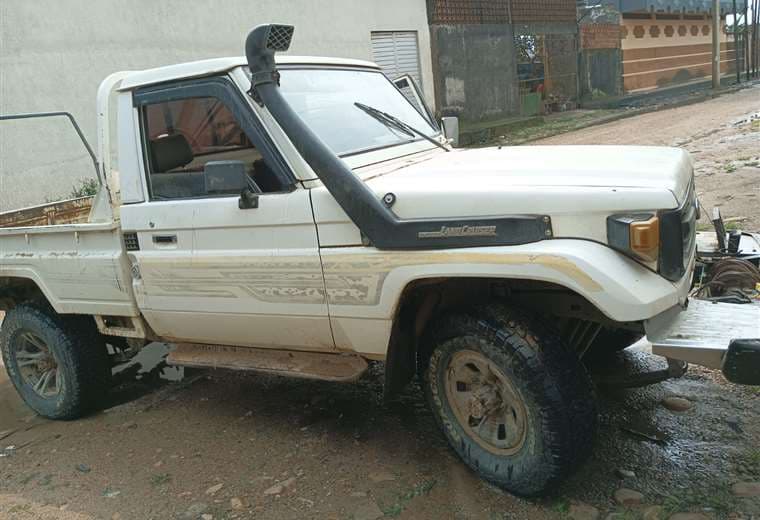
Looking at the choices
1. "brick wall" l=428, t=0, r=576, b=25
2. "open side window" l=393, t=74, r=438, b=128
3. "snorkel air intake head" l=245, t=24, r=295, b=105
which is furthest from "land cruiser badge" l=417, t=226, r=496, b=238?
"brick wall" l=428, t=0, r=576, b=25

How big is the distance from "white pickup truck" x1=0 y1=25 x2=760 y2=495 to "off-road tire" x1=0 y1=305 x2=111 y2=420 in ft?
0.07

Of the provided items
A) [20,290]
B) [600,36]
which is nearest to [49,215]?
[20,290]

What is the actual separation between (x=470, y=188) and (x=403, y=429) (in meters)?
1.58

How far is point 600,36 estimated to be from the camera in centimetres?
2542

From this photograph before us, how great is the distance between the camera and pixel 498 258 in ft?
9.05

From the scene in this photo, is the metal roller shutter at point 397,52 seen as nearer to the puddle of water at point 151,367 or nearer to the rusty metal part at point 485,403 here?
the puddle of water at point 151,367

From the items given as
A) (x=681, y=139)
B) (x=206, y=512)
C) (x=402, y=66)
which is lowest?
(x=206, y=512)

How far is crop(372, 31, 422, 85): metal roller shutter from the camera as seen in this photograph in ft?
55.6

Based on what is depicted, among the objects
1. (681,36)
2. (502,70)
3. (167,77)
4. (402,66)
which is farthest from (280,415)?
(681,36)

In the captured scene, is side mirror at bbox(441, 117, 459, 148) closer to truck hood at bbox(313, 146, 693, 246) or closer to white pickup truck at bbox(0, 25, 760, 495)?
white pickup truck at bbox(0, 25, 760, 495)

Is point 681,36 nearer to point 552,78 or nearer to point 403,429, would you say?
point 552,78

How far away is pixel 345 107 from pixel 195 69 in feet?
2.61

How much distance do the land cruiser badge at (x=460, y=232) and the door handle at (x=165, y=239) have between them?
1.46 meters

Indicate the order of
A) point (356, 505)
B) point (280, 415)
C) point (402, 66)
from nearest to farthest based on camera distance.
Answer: point (356, 505) → point (280, 415) → point (402, 66)
